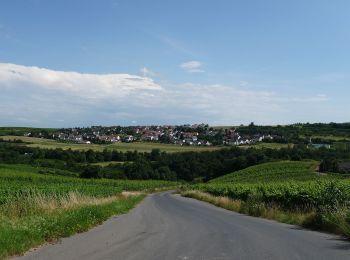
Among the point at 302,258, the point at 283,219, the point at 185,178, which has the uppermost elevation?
the point at 302,258

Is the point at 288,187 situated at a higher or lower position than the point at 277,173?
higher

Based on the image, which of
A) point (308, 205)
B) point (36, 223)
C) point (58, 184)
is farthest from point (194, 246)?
point (58, 184)

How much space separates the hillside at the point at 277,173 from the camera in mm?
89875

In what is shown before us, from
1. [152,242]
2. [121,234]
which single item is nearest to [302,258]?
[152,242]

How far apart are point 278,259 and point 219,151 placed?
133170 mm

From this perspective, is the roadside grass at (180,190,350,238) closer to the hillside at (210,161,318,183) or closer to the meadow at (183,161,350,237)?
the meadow at (183,161,350,237)

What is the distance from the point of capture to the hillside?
89.9m

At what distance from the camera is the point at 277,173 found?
96.1 meters

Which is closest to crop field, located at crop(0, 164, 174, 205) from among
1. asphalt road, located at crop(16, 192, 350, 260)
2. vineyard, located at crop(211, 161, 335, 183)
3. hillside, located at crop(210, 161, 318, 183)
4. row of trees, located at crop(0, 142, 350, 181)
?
row of trees, located at crop(0, 142, 350, 181)

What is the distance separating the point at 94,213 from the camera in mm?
19656

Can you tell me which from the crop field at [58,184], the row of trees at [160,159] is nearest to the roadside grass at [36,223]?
the crop field at [58,184]

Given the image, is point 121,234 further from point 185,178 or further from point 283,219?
point 185,178

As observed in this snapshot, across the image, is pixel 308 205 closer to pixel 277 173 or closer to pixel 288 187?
pixel 288 187

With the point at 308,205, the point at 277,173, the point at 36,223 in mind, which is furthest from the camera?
the point at 277,173
